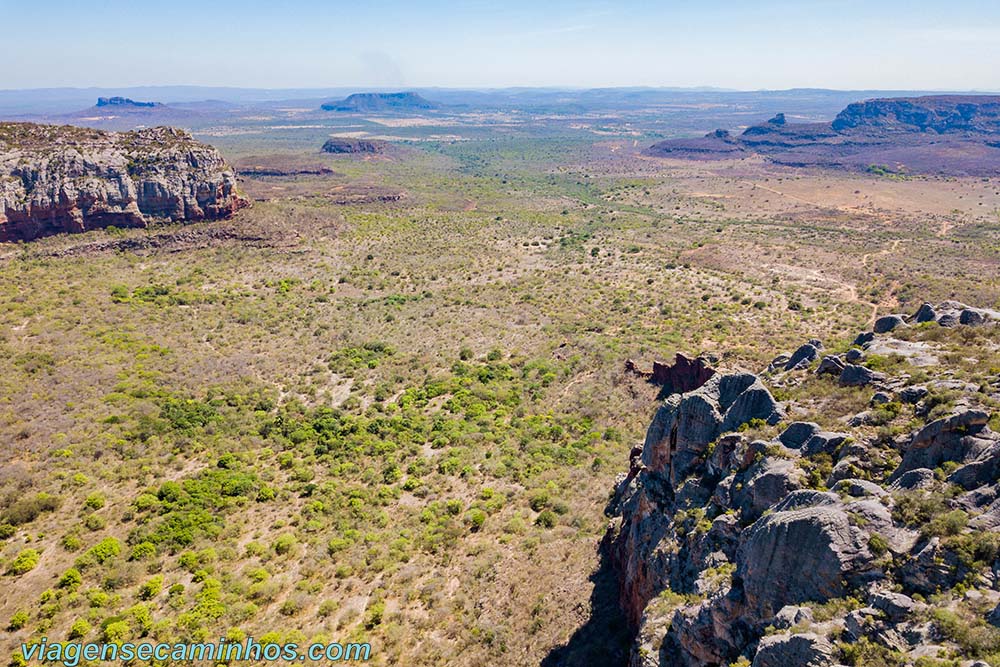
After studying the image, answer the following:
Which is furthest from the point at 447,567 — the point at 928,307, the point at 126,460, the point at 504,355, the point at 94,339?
the point at 94,339

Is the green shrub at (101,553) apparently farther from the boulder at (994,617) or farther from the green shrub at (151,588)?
the boulder at (994,617)

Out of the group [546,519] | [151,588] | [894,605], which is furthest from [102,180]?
[894,605]

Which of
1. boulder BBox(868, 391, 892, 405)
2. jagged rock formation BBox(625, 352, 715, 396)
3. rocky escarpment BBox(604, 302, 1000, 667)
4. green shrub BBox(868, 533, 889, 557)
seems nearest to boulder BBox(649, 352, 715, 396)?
jagged rock formation BBox(625, 352, 715, 396)

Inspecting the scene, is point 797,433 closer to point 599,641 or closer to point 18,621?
point 599,641

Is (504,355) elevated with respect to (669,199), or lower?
Answer: lower

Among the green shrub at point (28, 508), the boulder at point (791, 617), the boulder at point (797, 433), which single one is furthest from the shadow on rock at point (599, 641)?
the green shrub at point (28, 508)

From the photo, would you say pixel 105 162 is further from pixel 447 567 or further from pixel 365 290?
pixel 447 567

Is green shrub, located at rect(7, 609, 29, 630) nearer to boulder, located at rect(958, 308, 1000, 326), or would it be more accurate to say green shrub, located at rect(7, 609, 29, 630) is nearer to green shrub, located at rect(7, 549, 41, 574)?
green shrub, located at rect(7, 549, 41, 574)
